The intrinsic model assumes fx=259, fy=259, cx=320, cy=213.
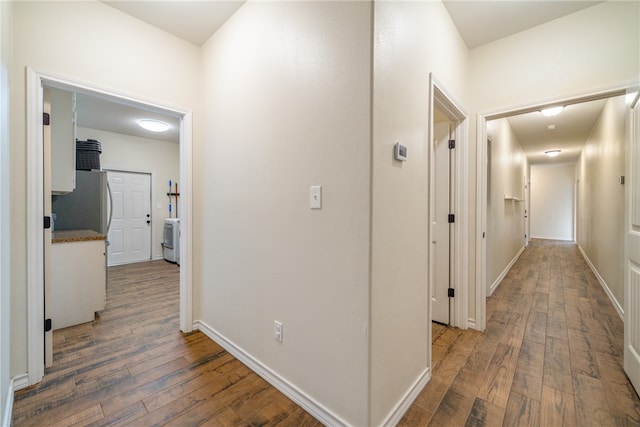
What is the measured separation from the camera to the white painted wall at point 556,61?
178 cm

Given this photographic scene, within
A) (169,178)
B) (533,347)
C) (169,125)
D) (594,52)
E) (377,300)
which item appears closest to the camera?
(377,300)

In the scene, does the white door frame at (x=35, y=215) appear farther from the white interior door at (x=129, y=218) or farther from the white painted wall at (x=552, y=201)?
the white painted wall at (x=552, y=201)

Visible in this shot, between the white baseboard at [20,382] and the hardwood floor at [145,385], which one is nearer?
the hardwood floor at [145,385]

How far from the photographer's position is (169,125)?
446 cm

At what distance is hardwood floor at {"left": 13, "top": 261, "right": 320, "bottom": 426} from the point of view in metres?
1.44

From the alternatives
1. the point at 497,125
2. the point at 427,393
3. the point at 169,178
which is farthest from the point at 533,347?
the point at 169,178

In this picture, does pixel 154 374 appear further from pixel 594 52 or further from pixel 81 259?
pixel 594 52

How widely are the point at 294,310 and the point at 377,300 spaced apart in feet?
1.79

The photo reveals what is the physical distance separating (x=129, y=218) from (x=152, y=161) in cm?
128

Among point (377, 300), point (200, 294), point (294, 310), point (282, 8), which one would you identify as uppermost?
point (282, 8)

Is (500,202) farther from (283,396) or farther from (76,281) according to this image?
(76,281)

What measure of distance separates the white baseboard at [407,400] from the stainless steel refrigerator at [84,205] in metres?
3.93

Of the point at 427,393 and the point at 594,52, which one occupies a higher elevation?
the point at 594,52

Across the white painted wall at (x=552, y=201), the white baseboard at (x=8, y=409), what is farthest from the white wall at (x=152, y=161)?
the white painted wall at (x=552, y=201)
